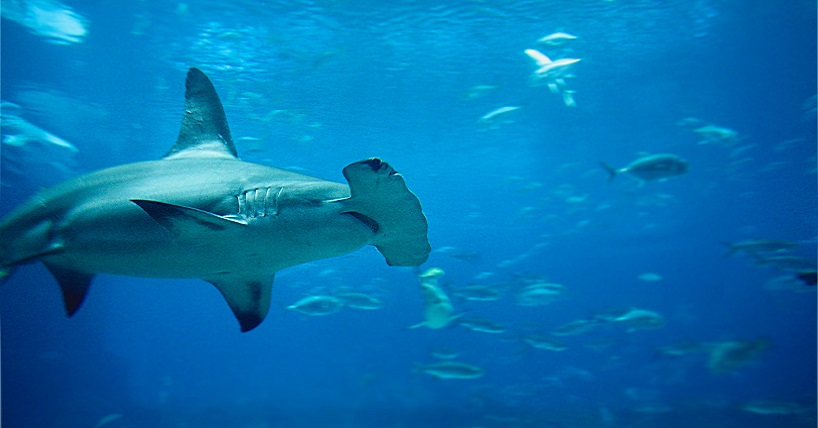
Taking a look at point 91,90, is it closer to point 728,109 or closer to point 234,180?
point 234,180

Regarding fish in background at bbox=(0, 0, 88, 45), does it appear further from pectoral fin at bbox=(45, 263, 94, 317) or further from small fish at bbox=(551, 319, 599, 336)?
small fish at bbox=(551, 319, 599, 336)

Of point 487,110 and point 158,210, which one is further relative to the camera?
point 487,110

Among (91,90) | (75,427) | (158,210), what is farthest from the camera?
(75,427)

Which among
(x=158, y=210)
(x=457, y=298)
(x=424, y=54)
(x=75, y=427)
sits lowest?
(x=75, y=427)

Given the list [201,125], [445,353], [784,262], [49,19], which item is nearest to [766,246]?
[784,262]

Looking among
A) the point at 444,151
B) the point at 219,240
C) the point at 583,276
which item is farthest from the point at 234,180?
the point at 583,276

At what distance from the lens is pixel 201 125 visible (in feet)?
10.9

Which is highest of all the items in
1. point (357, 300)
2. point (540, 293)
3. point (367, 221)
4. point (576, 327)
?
point (540, 293)

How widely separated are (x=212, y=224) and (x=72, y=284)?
1.54 metres

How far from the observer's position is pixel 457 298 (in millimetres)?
9719

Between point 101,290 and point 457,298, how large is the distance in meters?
16.4

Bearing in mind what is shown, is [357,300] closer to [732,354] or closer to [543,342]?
[543,342]

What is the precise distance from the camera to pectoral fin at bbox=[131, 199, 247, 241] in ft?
6.44

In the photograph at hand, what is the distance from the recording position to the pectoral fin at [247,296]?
9.86 feet
